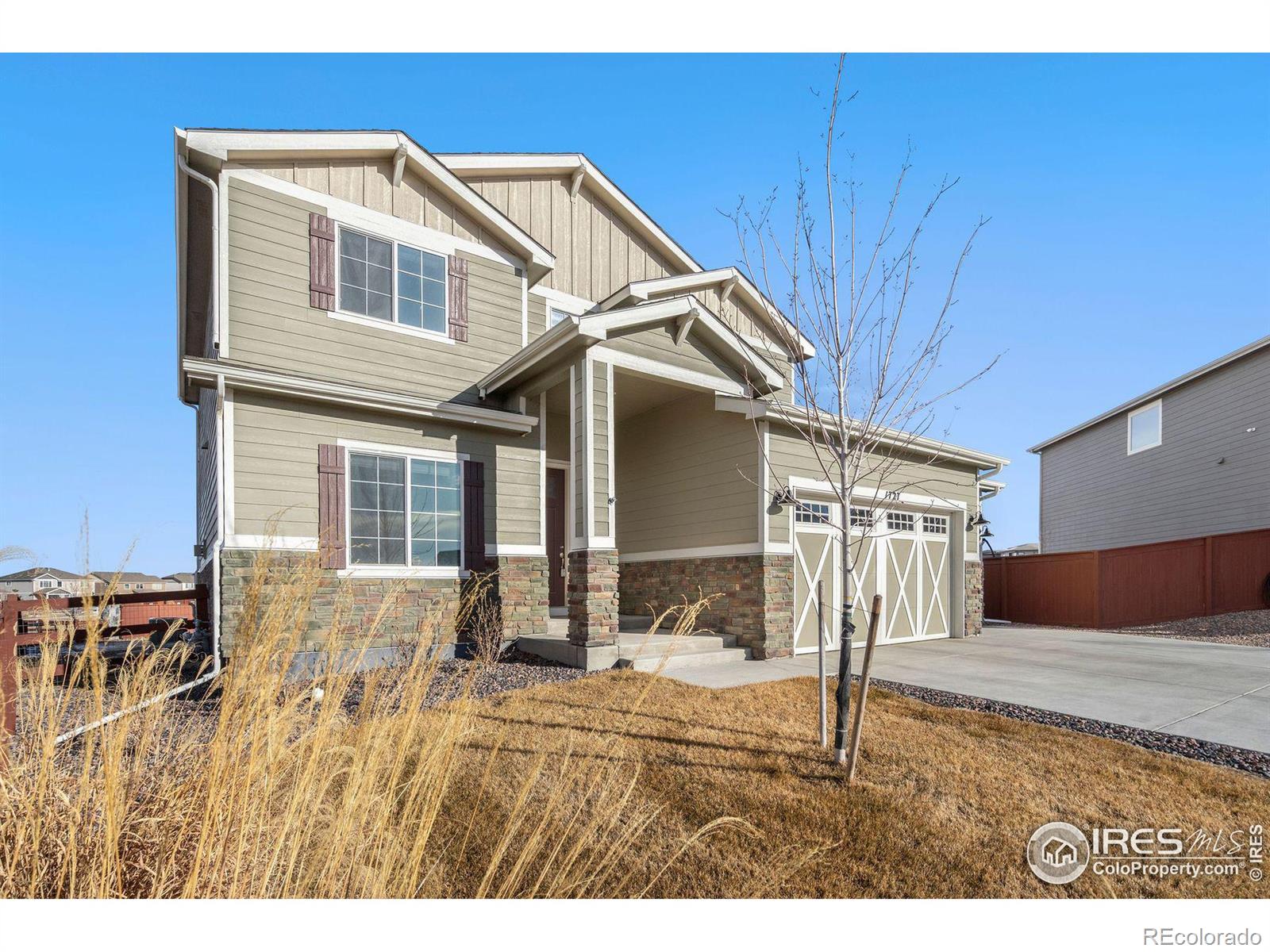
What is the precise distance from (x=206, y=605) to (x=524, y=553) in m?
4.27

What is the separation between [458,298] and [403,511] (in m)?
3.24

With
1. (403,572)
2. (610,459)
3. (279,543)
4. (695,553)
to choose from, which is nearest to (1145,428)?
(695,553)

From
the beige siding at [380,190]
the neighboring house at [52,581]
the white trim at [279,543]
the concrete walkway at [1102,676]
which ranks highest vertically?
the beige siding at [380,190]

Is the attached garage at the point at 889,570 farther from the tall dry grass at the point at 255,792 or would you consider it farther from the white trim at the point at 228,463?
the tall dry grass at the point at 255,792

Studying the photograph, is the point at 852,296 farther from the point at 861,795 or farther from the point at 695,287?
the point at 695,287

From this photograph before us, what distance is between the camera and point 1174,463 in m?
17.6

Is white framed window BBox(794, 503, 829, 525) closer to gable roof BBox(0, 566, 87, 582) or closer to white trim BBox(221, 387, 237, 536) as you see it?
white trim BBox(221, 387, 237, 536)

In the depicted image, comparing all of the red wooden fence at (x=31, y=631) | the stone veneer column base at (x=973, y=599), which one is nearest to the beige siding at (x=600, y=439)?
the red wooden fence at (x=31, y=631)

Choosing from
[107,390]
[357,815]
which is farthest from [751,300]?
[357,815]

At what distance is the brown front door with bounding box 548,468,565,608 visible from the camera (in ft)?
34.6

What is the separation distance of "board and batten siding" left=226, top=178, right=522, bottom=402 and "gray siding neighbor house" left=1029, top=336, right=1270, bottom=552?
18438 mm

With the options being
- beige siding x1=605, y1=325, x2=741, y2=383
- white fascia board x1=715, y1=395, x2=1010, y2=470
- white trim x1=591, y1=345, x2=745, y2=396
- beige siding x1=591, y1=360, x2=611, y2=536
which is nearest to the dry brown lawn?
beige siding x1=591, y1=360, x2=611, y2=536

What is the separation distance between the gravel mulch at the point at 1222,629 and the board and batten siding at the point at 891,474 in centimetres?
414

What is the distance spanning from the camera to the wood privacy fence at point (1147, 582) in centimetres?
1397
